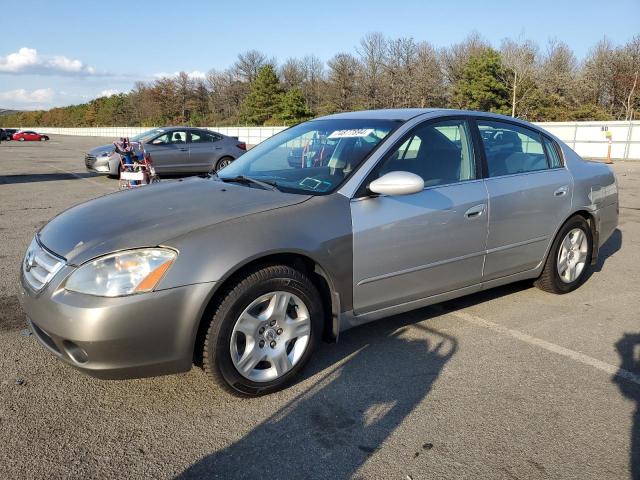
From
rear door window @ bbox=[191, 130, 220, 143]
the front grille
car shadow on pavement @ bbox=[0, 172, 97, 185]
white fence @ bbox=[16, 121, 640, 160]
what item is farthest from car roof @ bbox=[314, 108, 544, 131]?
white fence @ bbox=[16, 121, 640, 160]

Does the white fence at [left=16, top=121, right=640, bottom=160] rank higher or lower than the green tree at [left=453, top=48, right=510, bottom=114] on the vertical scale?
lower

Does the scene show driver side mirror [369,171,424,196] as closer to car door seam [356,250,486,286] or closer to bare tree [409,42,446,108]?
car door seam [356,250,486,286]

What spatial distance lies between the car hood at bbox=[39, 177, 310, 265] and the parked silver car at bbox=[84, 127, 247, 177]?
10.3 meters

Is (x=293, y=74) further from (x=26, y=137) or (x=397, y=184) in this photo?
(x=397, y=184)

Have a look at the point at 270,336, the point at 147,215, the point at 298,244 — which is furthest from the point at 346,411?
the point at 147,215

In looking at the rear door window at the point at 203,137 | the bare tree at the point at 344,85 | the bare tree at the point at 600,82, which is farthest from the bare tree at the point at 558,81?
the rear door window at the point at 203,137

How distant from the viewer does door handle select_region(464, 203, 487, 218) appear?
372 centimetres

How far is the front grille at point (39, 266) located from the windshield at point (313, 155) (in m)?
1.35

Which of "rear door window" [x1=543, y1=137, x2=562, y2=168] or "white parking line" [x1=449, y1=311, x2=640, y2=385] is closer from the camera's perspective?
"white parking line" [x1=449, y1=311, x2=640, y2=385]

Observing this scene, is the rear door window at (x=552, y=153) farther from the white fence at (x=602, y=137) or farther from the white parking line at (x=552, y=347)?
the white fence at (x=602, y=137)

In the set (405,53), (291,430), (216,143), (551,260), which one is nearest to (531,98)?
(405,53)

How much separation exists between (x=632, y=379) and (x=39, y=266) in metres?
3.48

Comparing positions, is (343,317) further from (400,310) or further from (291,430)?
(291,430)

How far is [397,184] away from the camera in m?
3.20
